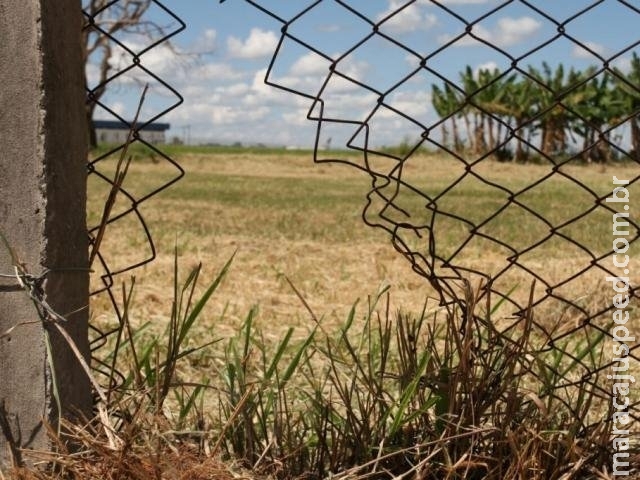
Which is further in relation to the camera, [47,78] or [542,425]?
[542,425]

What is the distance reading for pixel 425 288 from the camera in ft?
14.4

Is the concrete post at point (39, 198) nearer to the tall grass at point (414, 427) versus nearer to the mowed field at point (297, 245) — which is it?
the tall grass at point (414, 427)

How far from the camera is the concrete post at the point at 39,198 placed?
122 cm

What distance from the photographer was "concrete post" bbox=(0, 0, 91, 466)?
1224 millimetres

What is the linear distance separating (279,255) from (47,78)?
4259 millimetres

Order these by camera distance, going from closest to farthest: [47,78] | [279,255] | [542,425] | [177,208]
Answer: [47,78], [542,425], [279,255], [177,208]

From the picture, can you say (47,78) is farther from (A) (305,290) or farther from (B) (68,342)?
(A) (305,290)

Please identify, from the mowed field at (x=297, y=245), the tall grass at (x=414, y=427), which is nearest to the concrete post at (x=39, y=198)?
the tall grass at (x=414, y=427)

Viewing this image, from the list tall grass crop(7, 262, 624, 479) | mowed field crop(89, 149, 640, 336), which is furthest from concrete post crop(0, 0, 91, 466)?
mowed field crop(89, 149, 640, 336)

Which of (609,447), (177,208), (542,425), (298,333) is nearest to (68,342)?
(542,425)

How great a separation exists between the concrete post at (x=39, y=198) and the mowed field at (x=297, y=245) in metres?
0.51

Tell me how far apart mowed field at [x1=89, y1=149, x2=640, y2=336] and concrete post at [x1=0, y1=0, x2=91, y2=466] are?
512mm

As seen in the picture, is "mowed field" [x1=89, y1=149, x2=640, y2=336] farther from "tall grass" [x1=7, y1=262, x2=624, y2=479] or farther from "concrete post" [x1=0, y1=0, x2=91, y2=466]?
"concrete post" [x1=0, y1=0, x2=91, y2=466]

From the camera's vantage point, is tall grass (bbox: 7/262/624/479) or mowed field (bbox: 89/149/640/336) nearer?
tall grass (bbox: 7/262/624/479)
